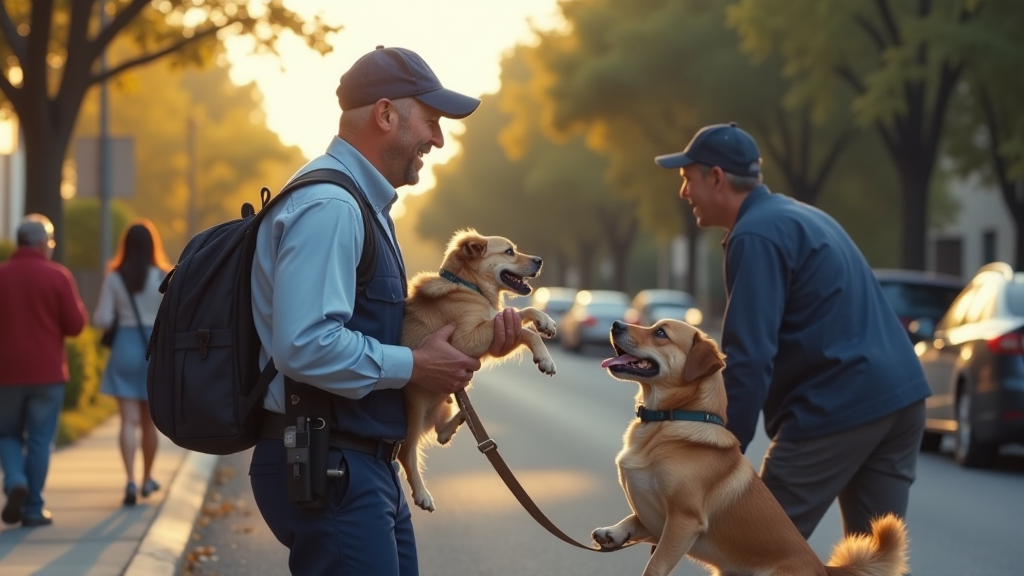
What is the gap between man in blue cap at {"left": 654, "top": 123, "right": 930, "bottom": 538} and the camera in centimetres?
532

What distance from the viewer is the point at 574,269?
339 feet

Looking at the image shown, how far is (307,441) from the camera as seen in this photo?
371 centimetres

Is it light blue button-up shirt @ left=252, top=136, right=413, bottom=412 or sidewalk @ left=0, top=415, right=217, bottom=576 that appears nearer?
light blue button-up shirt @ left=252, top=136, right=413, bottom=412

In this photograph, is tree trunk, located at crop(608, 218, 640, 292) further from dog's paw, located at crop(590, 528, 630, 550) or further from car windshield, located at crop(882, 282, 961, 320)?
dog's paw, located at crop(590, 528, 630, 550)

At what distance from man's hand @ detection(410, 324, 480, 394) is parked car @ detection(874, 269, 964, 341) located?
46.1 feet

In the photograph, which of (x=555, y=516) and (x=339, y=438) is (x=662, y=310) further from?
(x=339, y=438)

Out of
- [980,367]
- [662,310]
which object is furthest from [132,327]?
[662,310]

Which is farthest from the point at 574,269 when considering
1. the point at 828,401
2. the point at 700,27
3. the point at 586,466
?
the point at 828,401

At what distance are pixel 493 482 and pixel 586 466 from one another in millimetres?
1197

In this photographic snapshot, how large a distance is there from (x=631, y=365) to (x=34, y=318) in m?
5.61

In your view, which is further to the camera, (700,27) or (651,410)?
(700,27)

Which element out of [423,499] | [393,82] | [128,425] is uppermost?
[393,82]

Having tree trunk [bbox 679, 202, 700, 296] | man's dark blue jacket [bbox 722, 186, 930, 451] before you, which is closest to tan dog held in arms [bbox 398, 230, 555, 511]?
man's dark blue jacket [bbox 722, 186, 930, 451]

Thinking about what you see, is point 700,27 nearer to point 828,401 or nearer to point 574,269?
point 828,401
